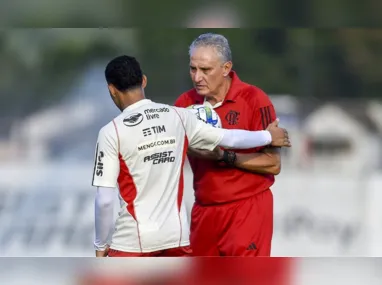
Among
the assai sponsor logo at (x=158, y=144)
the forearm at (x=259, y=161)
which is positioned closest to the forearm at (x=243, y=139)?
the forearm at (x=259, y=161)

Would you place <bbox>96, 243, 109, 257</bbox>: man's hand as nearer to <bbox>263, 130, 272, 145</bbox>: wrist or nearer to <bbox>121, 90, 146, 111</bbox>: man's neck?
<bbox>121, 90, 146, 111</bbox>: man's neck

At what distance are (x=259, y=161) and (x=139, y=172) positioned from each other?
641 millimetres

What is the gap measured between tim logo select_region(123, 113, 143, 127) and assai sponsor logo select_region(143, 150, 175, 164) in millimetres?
109

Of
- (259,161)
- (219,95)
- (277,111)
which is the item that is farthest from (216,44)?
(277,111)

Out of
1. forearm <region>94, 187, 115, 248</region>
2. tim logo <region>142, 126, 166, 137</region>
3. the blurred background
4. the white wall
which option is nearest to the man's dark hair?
tim logo <region>142, 126, 166, 137</region>

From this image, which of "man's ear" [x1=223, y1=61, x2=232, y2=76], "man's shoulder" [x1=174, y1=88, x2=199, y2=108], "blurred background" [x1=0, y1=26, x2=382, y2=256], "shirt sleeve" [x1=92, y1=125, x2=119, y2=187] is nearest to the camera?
"shirt sleeve" [x1=92, y1=125, x2=119, y2=187]

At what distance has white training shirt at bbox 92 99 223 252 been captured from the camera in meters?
2.71

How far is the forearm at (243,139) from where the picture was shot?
2988 millimetres

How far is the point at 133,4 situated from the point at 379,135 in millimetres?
2148

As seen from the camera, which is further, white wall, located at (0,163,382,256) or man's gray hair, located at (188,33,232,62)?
white wall, located at (0,163,382,256)

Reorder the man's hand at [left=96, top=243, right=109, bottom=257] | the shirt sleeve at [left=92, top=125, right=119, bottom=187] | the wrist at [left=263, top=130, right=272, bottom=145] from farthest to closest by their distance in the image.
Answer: the wrist at [left=263, top=130, right=272, bottom=145], the man's hand at [left=96, top=243, right=109, bottom=257], the shirt sleeve at [left=92, top=125, right=119, bottom=187]

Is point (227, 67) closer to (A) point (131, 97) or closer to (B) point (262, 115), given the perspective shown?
(B) point (262, 115)

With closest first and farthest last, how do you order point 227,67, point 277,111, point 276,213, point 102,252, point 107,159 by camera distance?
point 107,159
point 102,252
point 227,67
point 277,111
point 276,213

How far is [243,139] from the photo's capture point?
303 cm
